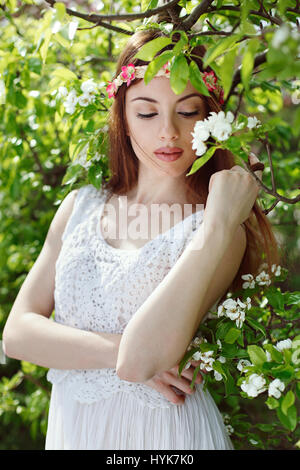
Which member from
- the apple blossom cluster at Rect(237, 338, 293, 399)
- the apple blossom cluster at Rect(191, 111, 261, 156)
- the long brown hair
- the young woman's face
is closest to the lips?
the young woman's face

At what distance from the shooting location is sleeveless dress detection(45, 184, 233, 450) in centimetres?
139

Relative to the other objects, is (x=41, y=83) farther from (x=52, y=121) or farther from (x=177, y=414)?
A: (x=177, y=414)

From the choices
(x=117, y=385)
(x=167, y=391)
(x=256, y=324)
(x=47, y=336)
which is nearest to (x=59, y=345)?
(x=47, y=336)

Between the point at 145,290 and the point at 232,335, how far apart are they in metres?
0.29

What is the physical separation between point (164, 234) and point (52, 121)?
1.31 m

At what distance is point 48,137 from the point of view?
8.30ft

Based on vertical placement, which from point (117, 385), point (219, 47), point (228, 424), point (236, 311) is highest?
point (219, 47)

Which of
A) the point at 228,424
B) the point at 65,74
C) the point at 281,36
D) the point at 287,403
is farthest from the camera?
the point at 228,424

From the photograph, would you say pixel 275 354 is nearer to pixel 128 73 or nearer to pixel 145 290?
pixel 145 290

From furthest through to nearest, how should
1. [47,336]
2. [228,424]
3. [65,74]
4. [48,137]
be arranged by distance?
[48,137]
[228,424]
[65,74]
[47,336]

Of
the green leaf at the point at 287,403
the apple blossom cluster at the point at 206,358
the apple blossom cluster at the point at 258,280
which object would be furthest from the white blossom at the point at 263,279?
the green leaf at the point at 287,403

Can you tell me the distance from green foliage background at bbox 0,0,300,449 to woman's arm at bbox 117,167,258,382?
0.27 meters

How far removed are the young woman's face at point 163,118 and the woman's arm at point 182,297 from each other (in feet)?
0.74
